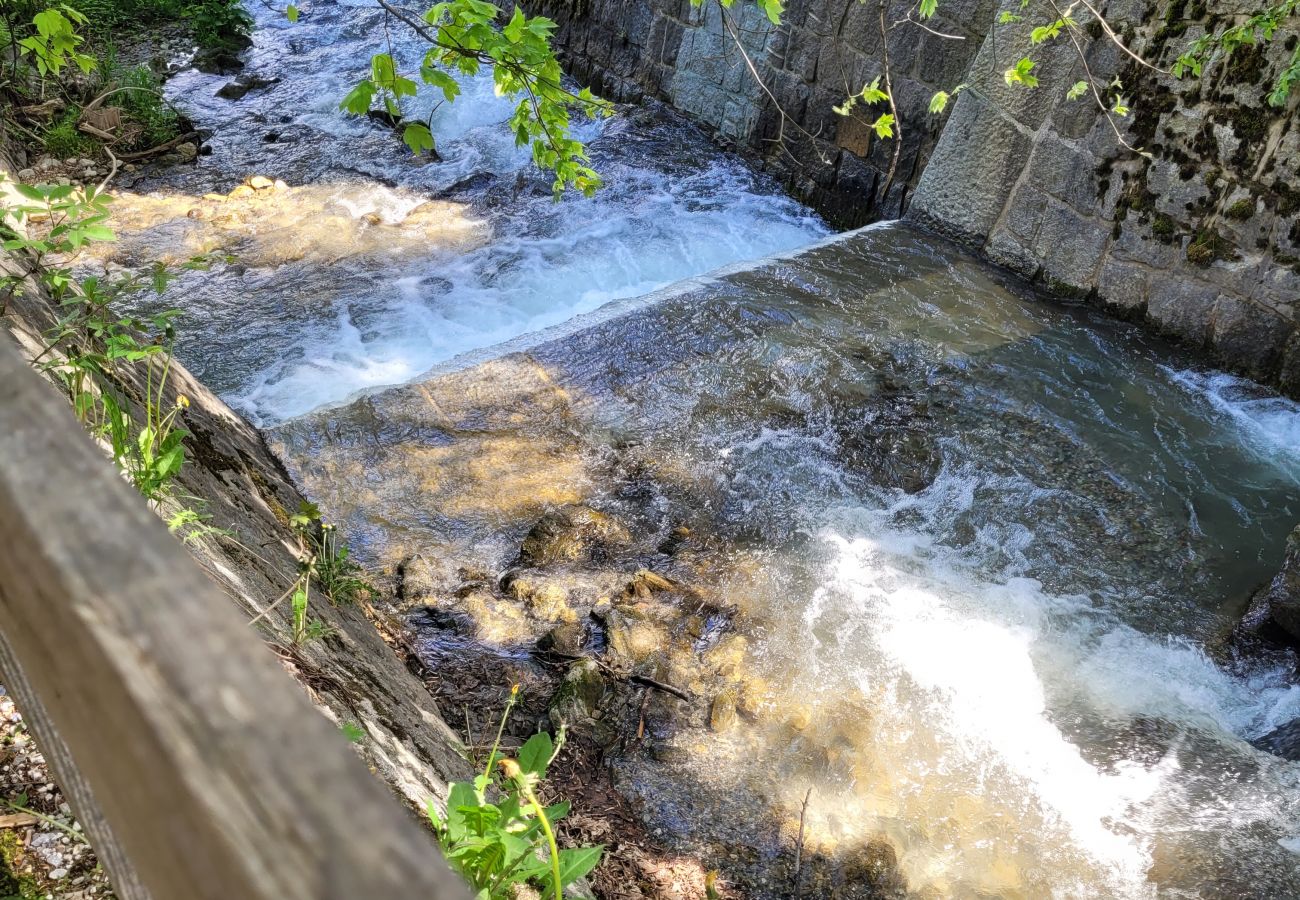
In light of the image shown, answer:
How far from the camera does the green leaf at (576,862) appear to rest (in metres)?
1.38

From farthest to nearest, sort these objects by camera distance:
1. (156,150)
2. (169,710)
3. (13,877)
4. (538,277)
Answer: (156,150) → (538,277) → (13,877) → (169,710)

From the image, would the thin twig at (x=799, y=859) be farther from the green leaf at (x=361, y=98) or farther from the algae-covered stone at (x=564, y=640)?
the green leaf at (x=361, y=98)

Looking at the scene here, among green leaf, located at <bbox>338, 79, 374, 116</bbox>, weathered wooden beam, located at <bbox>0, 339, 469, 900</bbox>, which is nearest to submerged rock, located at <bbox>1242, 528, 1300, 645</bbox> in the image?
green leaf, located at <bbox>338, 79, 374, 116</bbox>

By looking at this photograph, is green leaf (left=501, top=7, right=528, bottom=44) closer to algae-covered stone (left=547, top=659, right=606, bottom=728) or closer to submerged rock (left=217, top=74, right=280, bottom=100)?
algae-covered stone (left=547, top=659, right=606, bottom=728)

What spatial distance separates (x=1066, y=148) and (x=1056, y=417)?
1709 millimetres

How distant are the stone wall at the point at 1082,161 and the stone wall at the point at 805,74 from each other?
0.02m

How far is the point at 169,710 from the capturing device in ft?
1.68

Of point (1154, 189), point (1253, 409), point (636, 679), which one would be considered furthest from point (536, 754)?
point (1154, 189)

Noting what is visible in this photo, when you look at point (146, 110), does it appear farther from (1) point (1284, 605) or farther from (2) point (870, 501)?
(1) point (1284, 605)

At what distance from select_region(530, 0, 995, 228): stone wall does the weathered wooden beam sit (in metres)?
4.81

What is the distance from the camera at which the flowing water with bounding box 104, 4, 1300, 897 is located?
8.79 ft

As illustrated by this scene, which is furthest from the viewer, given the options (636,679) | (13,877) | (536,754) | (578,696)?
(636,679)

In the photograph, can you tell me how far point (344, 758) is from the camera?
49 centimetres

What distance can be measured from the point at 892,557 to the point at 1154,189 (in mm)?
2571
